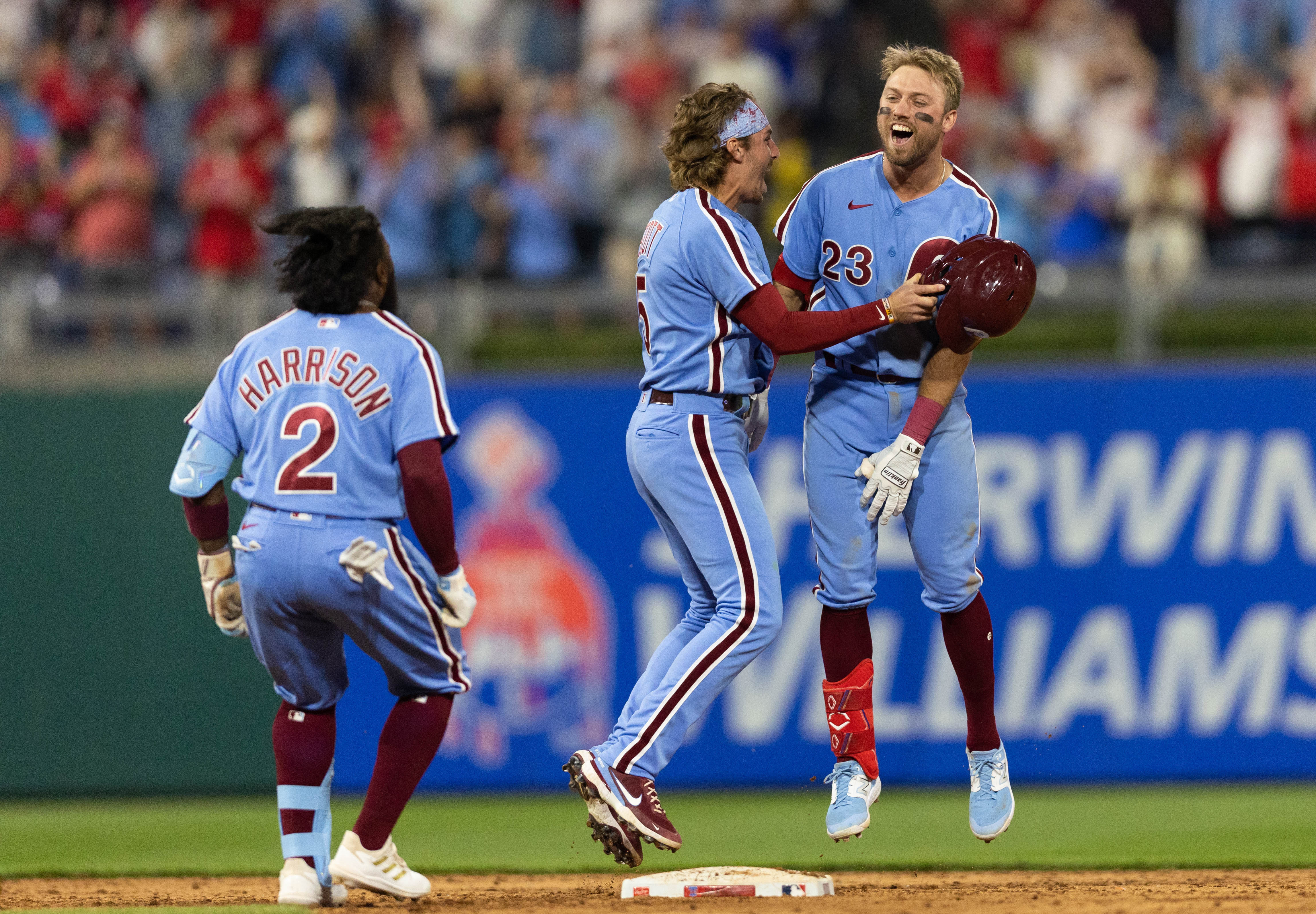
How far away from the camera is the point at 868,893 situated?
241 inches

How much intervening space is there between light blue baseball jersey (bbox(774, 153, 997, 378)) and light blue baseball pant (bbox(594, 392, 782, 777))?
0.65 meters

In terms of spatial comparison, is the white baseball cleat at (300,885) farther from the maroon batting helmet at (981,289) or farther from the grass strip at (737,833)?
the maroon batting helmet at (981,289)

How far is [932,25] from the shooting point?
13125 mm

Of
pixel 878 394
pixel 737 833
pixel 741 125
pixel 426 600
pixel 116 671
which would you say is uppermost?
pixel 741 125

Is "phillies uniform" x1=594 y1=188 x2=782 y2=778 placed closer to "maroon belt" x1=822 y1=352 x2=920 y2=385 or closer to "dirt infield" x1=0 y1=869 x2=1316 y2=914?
"maroon belt" x1=822 y1=352 x2=920 y2=385

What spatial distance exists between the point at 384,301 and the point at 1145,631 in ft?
17.2

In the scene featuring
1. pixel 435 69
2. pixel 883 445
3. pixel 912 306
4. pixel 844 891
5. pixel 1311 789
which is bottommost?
pixel 1311 789

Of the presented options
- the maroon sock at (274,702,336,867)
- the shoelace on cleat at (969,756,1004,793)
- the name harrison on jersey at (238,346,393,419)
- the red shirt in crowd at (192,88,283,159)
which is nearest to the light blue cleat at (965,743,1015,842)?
the shoelace on cleat at (969,756,1004,793)

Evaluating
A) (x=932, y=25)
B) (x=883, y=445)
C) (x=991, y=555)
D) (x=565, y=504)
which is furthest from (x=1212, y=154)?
(x=883, y=445)

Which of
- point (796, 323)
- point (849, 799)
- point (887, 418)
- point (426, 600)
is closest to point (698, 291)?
point (796, 323)

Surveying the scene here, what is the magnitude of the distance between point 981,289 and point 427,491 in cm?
191

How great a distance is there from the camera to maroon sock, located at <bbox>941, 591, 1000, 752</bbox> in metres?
6.28

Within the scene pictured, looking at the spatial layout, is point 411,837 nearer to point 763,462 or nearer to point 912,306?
point 763,462

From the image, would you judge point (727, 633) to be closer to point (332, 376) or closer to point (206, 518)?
point (332, 376)
